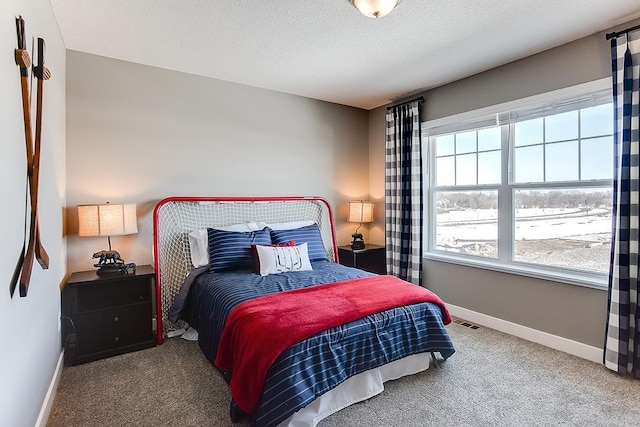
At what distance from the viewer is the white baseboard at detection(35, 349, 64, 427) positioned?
1783 millimetres

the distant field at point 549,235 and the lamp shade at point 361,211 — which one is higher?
the lamp shade at point 361,211

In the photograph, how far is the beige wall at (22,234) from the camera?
1.28 metres

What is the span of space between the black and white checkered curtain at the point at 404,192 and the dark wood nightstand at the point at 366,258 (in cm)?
9

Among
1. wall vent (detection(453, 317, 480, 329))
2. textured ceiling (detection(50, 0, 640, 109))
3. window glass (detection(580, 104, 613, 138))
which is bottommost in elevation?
wall vent (detection(453, 317, 480, 329))

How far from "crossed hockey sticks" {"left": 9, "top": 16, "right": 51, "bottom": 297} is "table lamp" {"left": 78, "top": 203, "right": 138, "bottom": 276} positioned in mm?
1021

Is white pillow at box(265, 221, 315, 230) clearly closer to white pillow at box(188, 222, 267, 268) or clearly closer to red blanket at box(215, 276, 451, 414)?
white pillow at box(188, 222, 267, 268)

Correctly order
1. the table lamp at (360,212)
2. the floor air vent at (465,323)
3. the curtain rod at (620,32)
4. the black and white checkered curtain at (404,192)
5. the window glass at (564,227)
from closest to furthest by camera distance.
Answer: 1. the curtain rod at (620,32)
2. the window glass at (564,227)
3. the floor air vent at (465,323)
4. the black and white checkered curtain at (404,192)
5. the table lamp at (360,212)

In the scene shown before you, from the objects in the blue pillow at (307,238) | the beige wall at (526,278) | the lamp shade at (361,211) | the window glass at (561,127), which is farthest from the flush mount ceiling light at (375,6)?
the lamp shade at (361,211)

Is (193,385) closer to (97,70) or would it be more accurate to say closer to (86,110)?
(86,110)

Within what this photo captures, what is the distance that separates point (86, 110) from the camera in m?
2.85

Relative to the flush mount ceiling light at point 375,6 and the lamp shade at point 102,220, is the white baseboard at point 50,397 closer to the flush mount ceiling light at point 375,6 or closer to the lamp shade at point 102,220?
the lamp shade at point 102,220

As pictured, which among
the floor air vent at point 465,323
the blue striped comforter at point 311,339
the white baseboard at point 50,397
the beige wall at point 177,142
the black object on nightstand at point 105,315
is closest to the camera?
the blue striped comforter at point 311,339

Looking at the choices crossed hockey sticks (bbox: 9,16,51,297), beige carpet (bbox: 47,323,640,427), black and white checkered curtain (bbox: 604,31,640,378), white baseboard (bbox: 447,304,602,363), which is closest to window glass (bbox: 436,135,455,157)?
black and white checkered curtain (bbox: 604,31,640,378)

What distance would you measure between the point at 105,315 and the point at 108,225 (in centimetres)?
70
